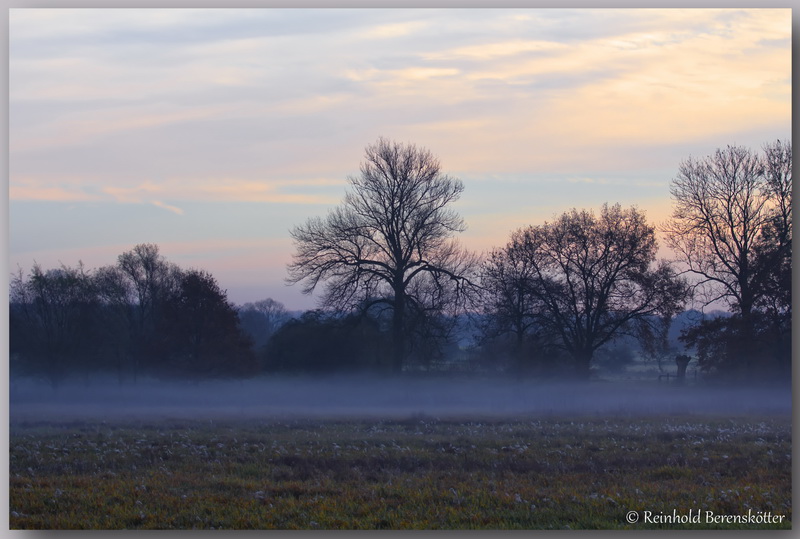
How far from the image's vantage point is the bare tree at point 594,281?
17672 millimetres

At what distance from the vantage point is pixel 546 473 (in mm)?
11023

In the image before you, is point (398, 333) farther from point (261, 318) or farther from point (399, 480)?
point (399, 480)

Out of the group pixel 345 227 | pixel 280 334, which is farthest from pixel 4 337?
pixel 345 227

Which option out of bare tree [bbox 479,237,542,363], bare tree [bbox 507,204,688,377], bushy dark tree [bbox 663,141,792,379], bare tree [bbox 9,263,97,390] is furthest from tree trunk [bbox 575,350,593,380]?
bare tree [bbox 9,263,97,390]

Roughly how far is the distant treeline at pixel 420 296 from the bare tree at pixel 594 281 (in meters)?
0.09

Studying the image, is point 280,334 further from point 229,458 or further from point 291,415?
point 229,458

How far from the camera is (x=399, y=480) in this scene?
422 inches

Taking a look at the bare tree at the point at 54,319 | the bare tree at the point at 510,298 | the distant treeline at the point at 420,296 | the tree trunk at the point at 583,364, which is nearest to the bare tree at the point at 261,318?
the distant treeline at the point at 420,296

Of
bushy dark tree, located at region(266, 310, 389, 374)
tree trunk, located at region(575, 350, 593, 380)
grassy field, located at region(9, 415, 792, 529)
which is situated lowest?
grassy field, located at region(9, 415, 792, 529)

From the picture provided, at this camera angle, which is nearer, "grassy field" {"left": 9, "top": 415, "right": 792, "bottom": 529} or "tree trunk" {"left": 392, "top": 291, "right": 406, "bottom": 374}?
"grassy field" {"left": 9, "top": 415, "right": 792, "bottom": 529}

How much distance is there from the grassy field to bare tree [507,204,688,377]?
5330 mm

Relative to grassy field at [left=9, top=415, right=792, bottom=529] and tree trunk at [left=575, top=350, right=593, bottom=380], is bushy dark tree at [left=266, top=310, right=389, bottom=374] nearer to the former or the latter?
grassy field at [left=9, top=415, right=792, bottom=529]

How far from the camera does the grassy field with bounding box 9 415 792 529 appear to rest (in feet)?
32.6

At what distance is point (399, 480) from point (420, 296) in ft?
25.5
